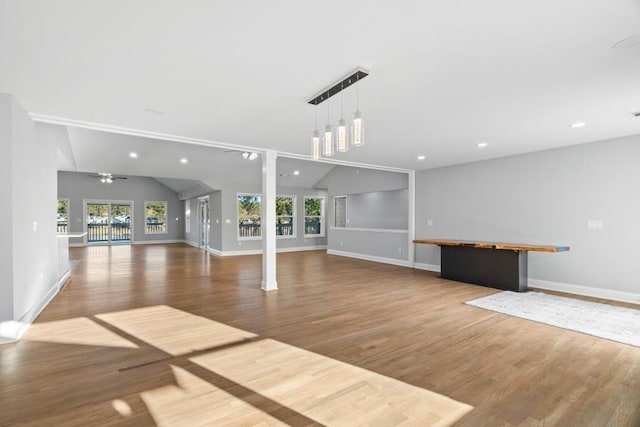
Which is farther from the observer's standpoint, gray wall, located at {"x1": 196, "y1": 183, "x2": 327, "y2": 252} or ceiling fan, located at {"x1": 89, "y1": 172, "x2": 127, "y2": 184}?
ceiling fan, located at {"x1": 89, "y1": 172, "x2": 127, "y2": 184}

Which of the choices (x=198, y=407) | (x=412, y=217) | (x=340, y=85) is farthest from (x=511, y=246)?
(x=198, y=407)

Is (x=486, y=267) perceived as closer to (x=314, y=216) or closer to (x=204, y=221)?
(x=314, y=216)

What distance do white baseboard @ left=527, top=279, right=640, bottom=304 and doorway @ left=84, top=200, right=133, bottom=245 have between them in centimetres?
1439

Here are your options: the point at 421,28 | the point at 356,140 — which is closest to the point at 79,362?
the point at 356,140

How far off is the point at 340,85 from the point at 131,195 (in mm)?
13552

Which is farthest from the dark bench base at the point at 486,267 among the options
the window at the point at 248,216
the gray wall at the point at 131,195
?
the gray wall at the point at 131,195

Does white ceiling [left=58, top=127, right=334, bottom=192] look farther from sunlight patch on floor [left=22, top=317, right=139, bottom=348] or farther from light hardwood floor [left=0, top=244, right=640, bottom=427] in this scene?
sunlight patch on floor [left=22, top=317, right=139, bottom=348]

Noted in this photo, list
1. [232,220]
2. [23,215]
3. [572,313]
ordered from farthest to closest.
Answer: [232,220]
[572,313]
[23,215]

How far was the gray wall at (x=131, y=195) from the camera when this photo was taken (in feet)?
40.1

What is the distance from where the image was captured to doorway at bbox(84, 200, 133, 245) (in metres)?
12.8

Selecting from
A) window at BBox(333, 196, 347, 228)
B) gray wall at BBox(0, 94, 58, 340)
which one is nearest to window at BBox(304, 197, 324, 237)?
window at BBox(333, 196, 347, 228)

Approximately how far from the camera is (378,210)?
1045cm

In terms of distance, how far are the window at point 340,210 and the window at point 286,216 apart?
60.6 inches

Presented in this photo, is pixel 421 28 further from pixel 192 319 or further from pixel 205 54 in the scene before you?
pixel 192 319
